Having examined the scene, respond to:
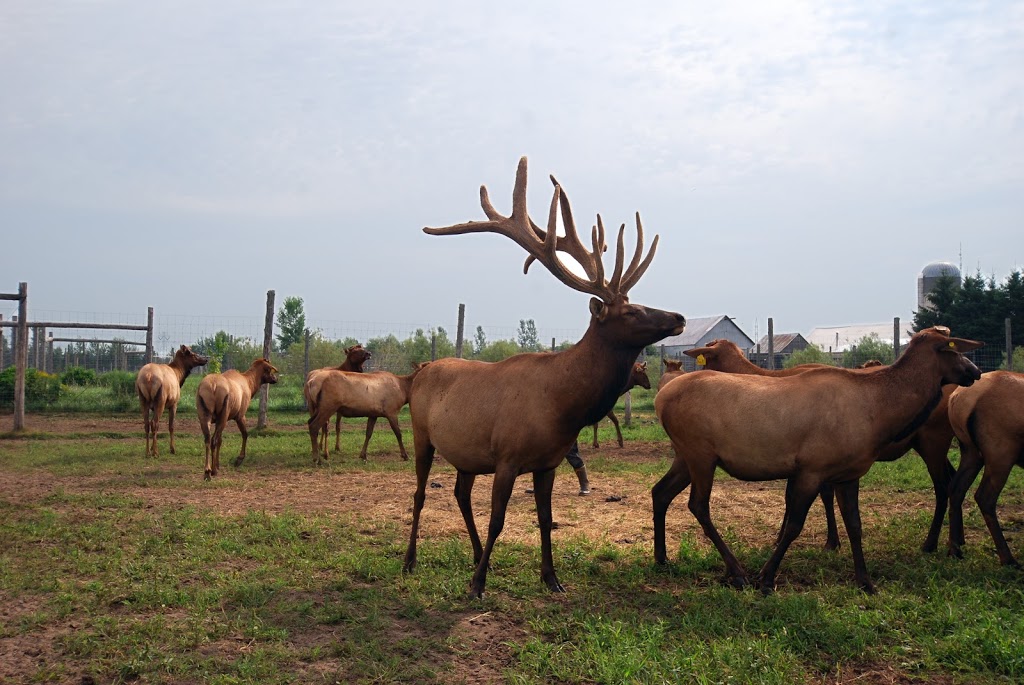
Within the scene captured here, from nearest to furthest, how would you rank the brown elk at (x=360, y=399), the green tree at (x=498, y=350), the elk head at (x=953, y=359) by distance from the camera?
the elk head at (x=953, y=359), the brown elk at (x=360, y=399), the green tree at (x=498, y=350)

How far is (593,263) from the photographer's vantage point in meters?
6.62

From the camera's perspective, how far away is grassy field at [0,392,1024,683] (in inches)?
173

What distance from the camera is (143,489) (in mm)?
10430

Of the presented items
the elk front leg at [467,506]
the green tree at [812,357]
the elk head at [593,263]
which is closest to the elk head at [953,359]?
the elk head at [593,263]

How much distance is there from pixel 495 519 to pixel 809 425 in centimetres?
243

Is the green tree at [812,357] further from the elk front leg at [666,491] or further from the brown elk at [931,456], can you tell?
the elk front leg at [666,491]

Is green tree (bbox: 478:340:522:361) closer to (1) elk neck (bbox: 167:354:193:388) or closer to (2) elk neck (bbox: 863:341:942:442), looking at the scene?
(1) elk neck (bbox: 167:354:193:388)

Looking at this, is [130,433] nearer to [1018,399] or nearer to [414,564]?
[414,564]

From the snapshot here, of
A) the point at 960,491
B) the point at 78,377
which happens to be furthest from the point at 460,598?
the point at 78,377

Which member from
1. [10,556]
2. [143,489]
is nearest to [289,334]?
[143,489]

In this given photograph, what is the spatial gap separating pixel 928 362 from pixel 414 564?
4.34m

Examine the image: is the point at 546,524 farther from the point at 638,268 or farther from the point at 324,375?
the point at 324,375

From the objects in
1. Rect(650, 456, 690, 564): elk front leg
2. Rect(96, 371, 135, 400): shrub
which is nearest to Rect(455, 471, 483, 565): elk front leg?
Rect(650, 456, 690, 564): elk front leg

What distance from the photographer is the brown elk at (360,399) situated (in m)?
14.4
